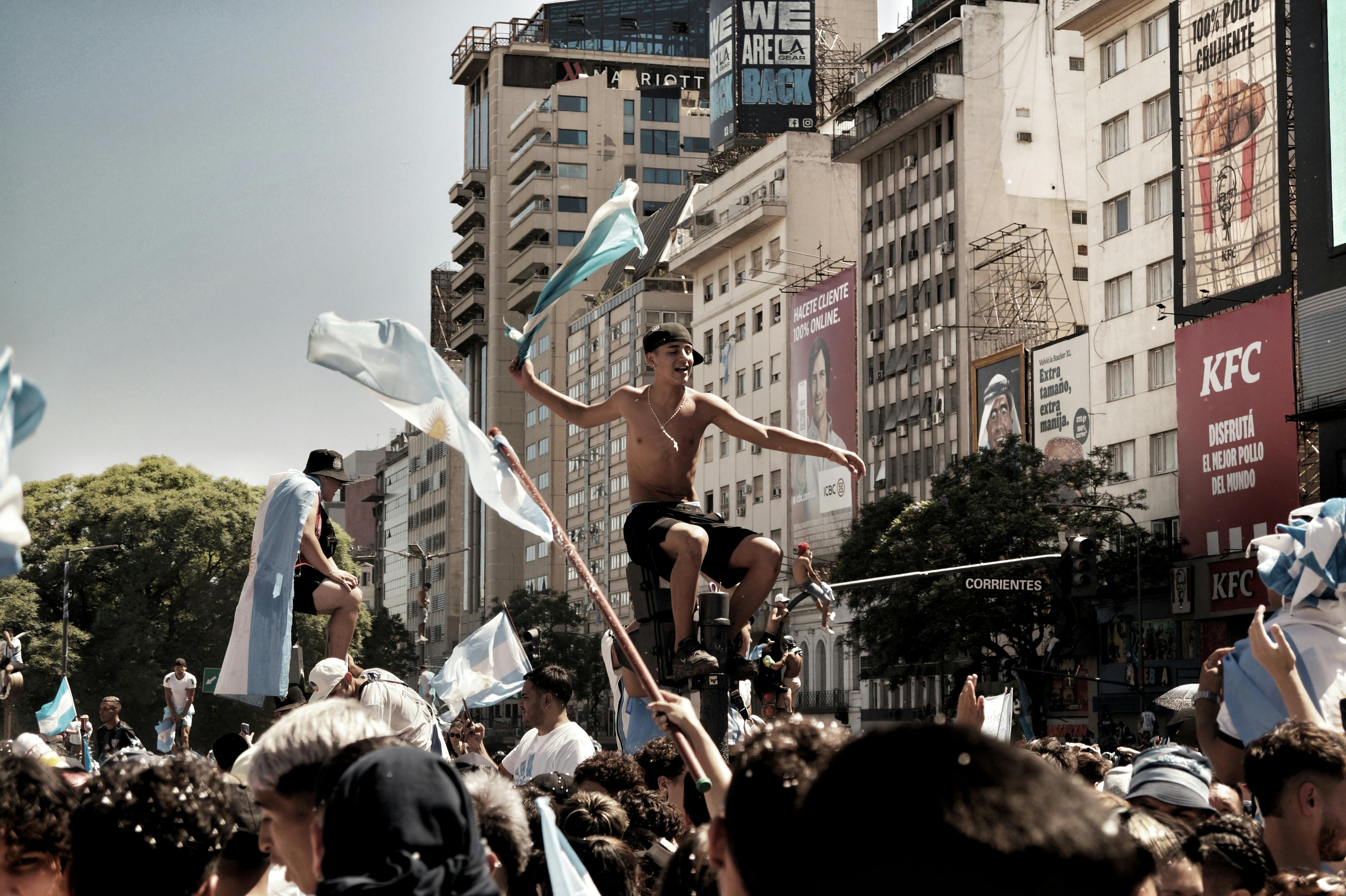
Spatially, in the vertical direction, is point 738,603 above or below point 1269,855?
above

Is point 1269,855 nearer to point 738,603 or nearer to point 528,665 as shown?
point 738,603

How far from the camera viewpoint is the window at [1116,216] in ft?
200

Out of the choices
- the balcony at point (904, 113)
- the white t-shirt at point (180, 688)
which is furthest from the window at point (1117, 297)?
the white t-shirt at point (180, 688)

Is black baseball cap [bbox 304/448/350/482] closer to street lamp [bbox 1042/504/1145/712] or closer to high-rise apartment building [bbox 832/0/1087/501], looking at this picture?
street lamp [bbox 1042/504/1145/712]

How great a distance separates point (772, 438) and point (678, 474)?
55 cm

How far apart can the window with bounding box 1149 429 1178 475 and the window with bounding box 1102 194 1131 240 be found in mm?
7951

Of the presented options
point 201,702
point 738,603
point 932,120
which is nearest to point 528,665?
point 738,603

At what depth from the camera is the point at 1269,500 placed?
50.3 m

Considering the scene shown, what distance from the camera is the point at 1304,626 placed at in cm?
705

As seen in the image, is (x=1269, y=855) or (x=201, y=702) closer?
(x=1269, y=855)

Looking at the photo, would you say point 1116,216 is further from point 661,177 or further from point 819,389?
point 661,177

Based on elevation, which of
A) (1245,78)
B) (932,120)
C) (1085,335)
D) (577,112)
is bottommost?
(1085,335)

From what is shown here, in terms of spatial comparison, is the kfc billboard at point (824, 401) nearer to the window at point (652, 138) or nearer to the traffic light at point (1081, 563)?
the window at point (652, 138)

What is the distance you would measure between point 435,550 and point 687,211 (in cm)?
4563
